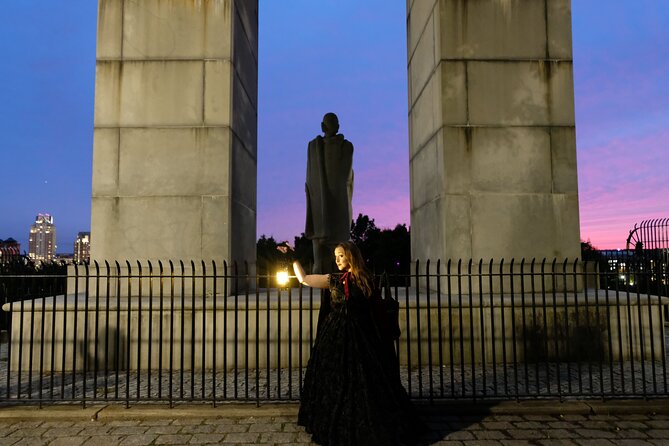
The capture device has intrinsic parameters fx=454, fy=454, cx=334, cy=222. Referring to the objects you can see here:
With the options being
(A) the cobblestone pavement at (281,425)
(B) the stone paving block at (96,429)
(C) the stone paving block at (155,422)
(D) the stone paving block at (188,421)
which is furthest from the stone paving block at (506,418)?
(B) the stone paving block at (96,429)

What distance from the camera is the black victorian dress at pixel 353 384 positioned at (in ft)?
13.3

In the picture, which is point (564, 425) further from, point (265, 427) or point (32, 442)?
point (32, 442)

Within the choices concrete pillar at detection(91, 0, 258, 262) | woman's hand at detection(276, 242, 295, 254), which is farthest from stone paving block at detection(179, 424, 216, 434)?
woman's hand at detection(276, 242, 295, 254)

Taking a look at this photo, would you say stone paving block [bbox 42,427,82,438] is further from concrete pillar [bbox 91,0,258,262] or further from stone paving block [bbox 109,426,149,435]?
concrete pillar [bbox 91,0,258,262]

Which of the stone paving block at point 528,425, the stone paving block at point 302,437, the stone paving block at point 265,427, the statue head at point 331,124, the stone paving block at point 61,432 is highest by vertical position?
the statue head at point 331,124

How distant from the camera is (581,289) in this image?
26.6ft

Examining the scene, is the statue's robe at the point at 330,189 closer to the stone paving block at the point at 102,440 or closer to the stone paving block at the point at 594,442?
the stone paving block at the point at 102,440

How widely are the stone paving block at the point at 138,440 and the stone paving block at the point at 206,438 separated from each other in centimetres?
41

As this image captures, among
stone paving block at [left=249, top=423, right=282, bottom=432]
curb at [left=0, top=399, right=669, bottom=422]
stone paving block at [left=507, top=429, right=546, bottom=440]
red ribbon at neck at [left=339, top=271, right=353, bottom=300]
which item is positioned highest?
red ribbon at neck at [left=339, top=271, right=353, bottom=300]

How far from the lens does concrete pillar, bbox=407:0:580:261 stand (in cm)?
815

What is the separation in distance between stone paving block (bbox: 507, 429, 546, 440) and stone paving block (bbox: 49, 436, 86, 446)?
4.26m

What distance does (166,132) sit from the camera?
819 cm

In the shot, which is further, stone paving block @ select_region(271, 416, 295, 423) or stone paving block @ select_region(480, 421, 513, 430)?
stone paving block @ select_region(271, 416, 295, 423)

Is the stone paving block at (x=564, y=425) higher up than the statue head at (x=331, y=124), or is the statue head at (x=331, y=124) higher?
the statue head at (x=331, y=124)
